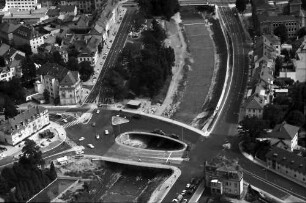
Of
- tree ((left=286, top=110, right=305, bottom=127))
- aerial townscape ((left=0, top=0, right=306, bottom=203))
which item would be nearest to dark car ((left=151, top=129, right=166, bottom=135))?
aerial townscape ((left=0, top=0, right=306, bottom=203))

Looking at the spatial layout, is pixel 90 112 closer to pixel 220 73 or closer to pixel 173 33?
pixel 220 73

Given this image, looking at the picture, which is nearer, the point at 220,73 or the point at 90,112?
the point at 90,112

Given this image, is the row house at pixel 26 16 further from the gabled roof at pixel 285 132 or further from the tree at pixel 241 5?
the gabled roof at pixel 285 132

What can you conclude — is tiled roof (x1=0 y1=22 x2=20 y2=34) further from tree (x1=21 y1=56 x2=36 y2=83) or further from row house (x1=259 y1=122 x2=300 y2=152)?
row house (x1=259 y1=122 x2=300 y2=152)

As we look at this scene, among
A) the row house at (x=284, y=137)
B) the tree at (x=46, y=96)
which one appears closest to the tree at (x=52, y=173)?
the tree at (x=46, y=96)

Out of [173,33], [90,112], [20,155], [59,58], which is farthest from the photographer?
[173,33]

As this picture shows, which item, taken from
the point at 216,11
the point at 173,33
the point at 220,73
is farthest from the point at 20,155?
the point at 216,11
